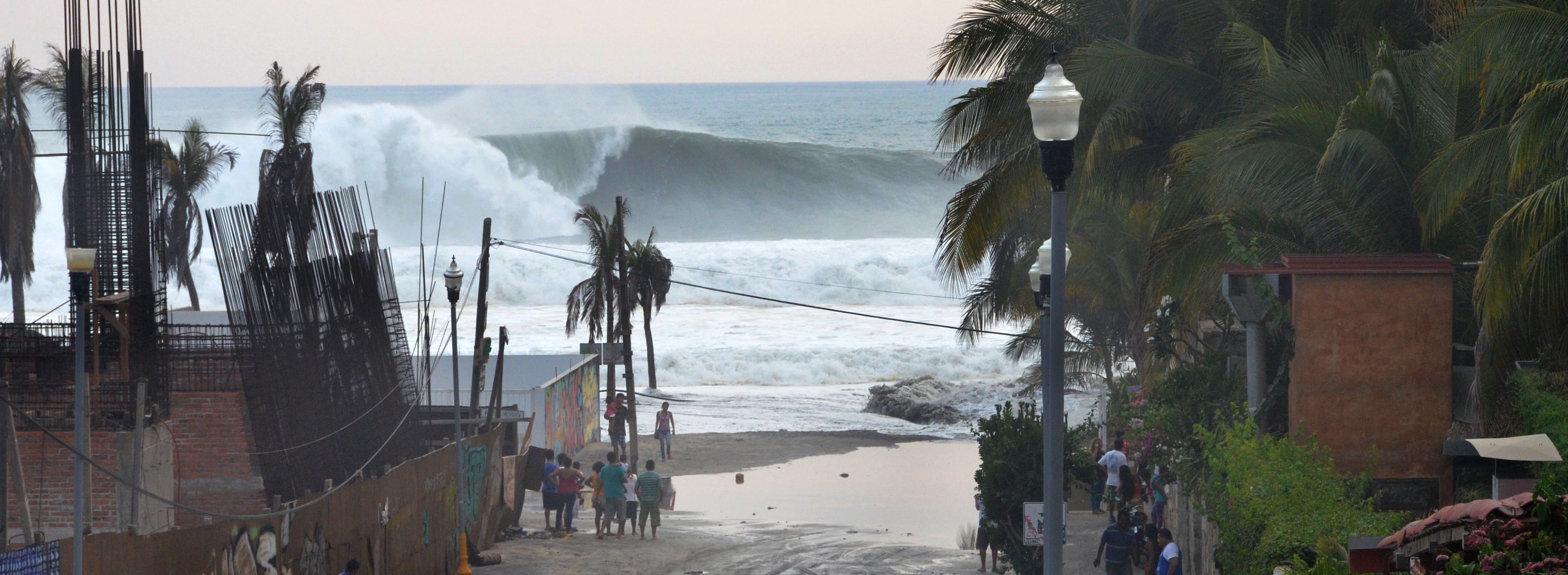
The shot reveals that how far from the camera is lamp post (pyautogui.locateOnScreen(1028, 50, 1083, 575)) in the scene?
834cm

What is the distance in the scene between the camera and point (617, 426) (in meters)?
31.8

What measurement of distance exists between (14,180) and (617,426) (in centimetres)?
1262

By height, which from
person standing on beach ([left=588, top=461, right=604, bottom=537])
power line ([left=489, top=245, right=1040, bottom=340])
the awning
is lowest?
person standing on beach ([left=588, top=461, right=604, bottom=537])

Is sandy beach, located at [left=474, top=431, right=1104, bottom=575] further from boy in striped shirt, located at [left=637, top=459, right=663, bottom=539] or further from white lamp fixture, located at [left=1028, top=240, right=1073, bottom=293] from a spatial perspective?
white lamp fixture, located at [left=1028, top=240, right=1073, bottom=293]

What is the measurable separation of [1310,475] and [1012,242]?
1644 centimetres

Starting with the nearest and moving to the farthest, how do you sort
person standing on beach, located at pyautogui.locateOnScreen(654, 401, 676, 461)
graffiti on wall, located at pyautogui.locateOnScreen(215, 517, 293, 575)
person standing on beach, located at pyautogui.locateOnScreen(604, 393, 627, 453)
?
graffiti on wall, located at pyautogui.locateOnScreen(215, 517, 293, 575) → person standing on beach, located at pyautogui.locateOnScreen(654, 401, 676, 461) → person standing on beach, located at pyautogui.locateOnScreen(604, 393, 627, 453)

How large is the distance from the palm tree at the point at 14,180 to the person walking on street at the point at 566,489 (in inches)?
430

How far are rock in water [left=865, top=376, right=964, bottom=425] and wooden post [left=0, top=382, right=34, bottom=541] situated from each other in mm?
25737

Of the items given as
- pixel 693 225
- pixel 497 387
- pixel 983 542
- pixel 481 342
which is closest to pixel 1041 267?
pixel 983 542

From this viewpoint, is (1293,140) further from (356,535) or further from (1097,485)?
(356,535)

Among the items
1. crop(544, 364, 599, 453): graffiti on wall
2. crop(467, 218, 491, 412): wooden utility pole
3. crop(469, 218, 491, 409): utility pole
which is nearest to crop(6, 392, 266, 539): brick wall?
crop(467, 218, 491, 412): wooden utility pole

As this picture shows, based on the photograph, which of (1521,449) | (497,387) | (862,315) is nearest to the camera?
(1521,449)

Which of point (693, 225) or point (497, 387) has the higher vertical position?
point (693, 225)

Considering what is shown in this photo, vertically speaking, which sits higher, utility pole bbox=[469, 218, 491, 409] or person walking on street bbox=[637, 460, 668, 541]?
utility pole bbox=[469, 218, 491, 409]
